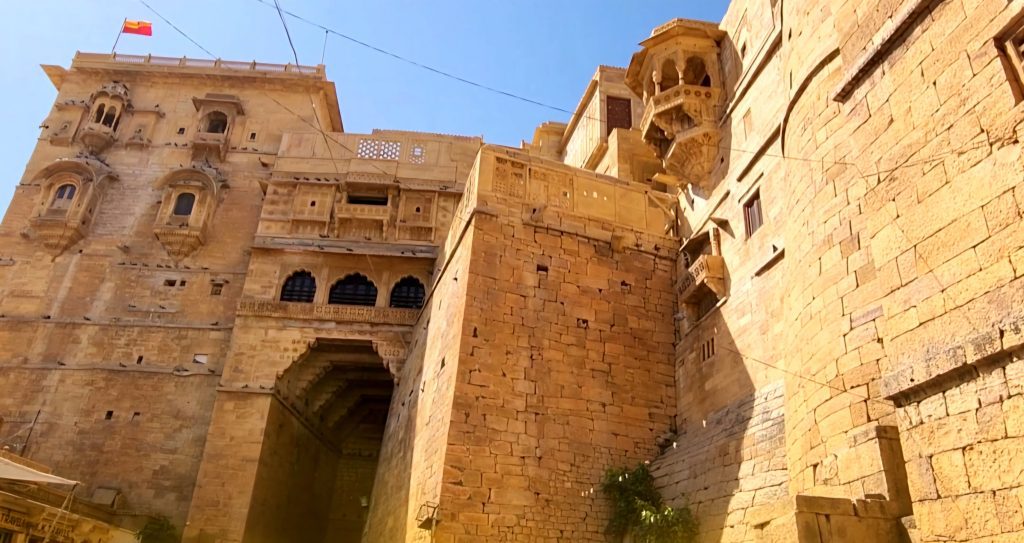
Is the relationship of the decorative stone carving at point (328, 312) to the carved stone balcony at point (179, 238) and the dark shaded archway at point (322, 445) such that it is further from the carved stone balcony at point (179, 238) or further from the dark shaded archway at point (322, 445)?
the carved stone balcony at point (179, 238)

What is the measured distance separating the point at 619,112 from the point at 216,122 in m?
13.8

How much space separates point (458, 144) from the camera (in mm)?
20141

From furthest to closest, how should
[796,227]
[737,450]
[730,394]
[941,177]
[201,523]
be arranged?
[201,523] < [730,394] < [737,450] < [796,227] < [941,177]

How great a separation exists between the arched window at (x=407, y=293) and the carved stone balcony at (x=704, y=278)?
28.1ft

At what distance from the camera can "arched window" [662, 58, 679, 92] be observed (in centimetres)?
1234

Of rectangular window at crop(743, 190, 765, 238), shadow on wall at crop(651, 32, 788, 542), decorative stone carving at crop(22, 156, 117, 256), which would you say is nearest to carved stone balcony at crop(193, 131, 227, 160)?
decorative stone carving at crop(22, 156, 117, 256)

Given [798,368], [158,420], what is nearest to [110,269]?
[158,420]

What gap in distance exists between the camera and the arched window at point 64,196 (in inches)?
789

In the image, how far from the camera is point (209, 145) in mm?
21266

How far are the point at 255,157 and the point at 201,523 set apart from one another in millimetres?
11307

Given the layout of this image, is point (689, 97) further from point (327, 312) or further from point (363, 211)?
point (327, 312)

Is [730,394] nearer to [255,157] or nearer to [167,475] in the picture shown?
[167,475]

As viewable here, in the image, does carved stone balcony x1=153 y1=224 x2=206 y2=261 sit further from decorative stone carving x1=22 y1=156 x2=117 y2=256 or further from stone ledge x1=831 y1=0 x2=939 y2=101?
stone ledge x1=831 y1=0 x2=939 y2=101

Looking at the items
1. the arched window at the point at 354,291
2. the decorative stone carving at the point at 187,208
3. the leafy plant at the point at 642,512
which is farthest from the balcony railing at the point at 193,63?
the leafy plant at the point at 642,512
